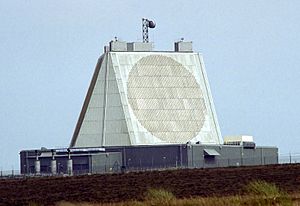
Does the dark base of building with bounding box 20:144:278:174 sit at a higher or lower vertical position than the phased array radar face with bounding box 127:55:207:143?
lower

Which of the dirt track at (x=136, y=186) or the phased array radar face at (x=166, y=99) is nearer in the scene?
the dirt track at (x=136, y=186)

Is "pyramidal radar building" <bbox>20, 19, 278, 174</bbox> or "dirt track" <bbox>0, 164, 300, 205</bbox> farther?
"pyramidal radar building" <bbox>20, 19, 278, 174</bbox>

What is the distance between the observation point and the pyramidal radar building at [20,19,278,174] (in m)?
100

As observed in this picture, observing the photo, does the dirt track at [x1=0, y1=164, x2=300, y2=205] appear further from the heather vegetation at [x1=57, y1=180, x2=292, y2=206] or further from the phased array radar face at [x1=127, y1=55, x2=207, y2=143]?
the phased array radar face at [x1=127, y1=55, x2=207, y2=143]

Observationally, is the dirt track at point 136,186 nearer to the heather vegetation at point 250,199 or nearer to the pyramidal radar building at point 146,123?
the heather vegetation at point 250,199

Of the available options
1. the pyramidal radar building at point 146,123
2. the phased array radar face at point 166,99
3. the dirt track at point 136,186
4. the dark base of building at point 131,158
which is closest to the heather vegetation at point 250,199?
the dirt track at point 136,186

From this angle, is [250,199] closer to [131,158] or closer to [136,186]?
[136,186]

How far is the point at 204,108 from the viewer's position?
108 metres

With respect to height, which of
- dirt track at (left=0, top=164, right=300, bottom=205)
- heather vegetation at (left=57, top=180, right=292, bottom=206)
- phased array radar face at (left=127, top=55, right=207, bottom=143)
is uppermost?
phased array radar face at (left=127, top=55, right=207, bottom=143)

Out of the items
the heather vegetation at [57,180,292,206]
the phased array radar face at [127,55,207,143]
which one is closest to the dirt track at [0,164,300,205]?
the heather vegetation at [57,180,292,206]

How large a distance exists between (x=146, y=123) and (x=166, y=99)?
3686 mm

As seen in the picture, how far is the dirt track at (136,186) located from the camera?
5569 centimetres

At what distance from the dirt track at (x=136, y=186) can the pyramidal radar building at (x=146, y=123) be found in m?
19.4

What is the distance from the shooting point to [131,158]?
10119 centimetres
